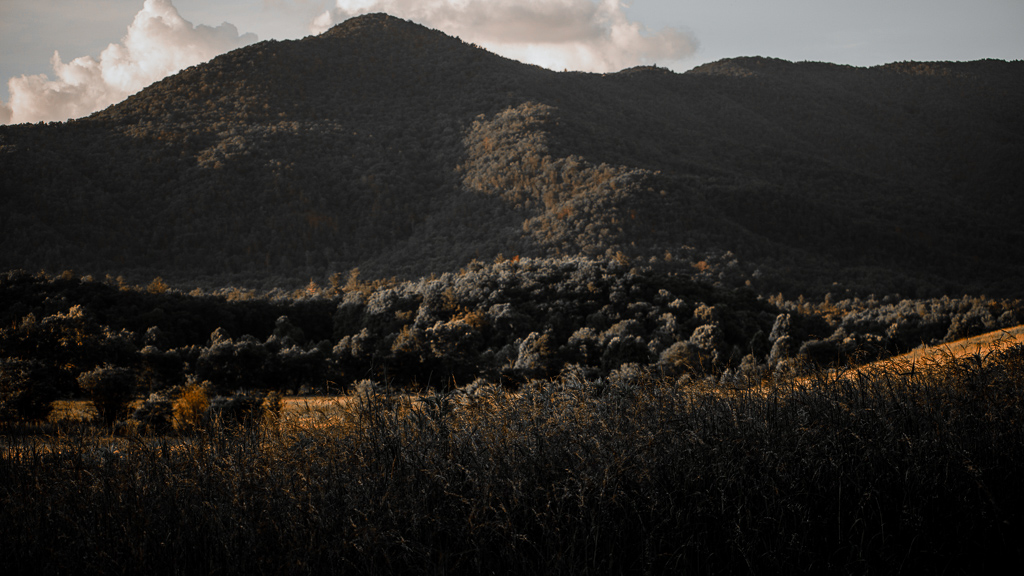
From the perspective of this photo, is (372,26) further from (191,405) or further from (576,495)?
(576,495)

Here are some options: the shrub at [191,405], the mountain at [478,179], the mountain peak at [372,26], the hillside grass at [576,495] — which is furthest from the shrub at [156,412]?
the mountain peak at [372,26]

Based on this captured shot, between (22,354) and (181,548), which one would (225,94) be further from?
(181,548)

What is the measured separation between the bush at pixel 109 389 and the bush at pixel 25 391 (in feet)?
1.91

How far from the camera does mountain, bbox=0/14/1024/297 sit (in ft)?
150

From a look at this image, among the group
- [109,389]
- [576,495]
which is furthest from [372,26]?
[576,495]

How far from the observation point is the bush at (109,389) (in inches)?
441

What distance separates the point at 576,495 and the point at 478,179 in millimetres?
56495

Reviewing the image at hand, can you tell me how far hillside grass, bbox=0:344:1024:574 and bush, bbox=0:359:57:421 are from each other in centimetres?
721

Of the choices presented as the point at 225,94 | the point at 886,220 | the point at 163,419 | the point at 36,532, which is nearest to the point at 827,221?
the point at 886,220

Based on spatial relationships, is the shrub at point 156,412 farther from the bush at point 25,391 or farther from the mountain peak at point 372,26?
the mountain peak at point 372,26

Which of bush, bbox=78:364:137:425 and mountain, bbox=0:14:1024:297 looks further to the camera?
mountain, bbox=0:14:1024:297

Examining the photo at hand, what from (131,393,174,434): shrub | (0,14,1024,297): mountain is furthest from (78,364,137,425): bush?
(0,14,1024,297): mountain

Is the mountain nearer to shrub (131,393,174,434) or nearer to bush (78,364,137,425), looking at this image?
bush (78,364,137,425)

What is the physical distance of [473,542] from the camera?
3348 mm
